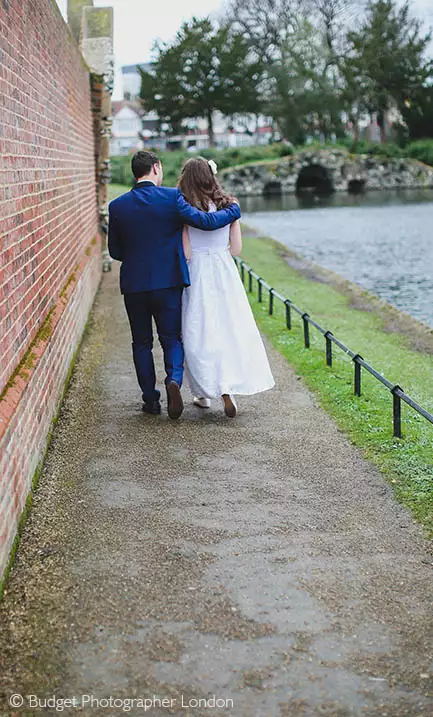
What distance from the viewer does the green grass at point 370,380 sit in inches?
238

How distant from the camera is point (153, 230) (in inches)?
280

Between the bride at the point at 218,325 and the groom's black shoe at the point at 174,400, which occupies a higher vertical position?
the bride at the point at 218,325

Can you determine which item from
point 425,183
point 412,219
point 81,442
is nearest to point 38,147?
point 81,442

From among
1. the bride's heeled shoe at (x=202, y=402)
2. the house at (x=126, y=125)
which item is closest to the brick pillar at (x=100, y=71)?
the bride's heeled shoe at (x=202, y=402)

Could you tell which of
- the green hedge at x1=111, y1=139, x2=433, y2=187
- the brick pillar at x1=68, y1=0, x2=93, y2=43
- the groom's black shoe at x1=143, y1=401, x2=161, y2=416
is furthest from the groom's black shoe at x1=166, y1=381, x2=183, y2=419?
the green hedge at x1=111, y1=139, x2=433, y2=187

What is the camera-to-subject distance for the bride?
7.20 meters

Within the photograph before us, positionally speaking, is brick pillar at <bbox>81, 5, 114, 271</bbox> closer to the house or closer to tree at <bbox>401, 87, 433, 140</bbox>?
tree at <bbox>401, 87, 433, 140</bbox>

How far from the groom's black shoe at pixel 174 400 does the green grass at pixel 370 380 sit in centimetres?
131

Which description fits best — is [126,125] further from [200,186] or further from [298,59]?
[200,186]

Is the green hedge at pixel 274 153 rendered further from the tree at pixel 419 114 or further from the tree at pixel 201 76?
the tree at pixel 201 76

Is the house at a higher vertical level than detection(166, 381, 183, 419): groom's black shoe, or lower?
higher

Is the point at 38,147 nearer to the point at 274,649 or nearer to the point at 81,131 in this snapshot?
the point at 274,649

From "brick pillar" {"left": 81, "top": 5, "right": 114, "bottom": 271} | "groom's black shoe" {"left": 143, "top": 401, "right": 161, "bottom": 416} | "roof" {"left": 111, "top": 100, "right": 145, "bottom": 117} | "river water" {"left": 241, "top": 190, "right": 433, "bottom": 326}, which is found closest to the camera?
"groom's black shoe" {"left": 143, "top": 401, "right": 161, "bottom": 416}

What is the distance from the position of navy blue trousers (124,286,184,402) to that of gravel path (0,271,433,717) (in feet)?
1.70
